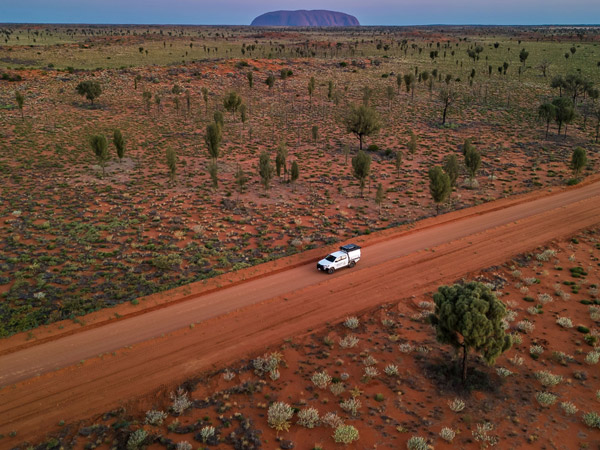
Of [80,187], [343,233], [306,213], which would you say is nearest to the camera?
[343,233]

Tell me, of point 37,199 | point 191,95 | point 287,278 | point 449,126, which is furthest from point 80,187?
point 449,126

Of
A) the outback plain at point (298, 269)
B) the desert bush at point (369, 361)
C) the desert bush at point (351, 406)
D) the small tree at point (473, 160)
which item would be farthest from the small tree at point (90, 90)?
the desert bush at point (351, 406)

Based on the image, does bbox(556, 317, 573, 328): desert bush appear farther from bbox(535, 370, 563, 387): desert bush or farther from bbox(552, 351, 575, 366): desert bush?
bbox(535, 370, 563, 387): desert bush

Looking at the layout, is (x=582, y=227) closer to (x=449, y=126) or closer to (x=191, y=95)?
(x=449, y=126)

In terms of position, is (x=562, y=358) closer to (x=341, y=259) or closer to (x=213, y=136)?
(x=341, y=259)

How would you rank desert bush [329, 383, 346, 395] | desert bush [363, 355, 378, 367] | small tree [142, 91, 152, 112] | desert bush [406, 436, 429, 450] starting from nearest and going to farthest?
desert bush [406, 436, 429, 450] → desert bush [329, 383, 346, 395] → desert bush [363, 355, 378, 367] → small tree [142, 91, 152, 112]

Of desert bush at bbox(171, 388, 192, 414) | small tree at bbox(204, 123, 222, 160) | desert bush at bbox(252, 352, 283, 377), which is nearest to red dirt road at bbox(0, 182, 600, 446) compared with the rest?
desert bush at bbox(171, 388, 192, 414)
